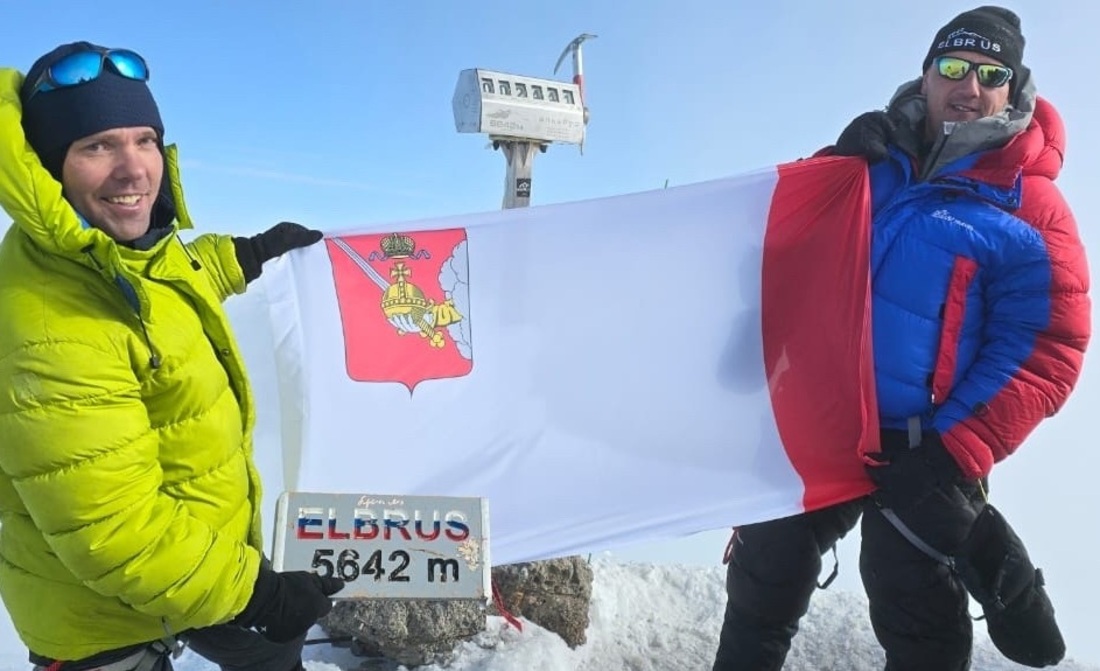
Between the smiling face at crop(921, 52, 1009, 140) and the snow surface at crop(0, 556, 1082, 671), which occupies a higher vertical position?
the smiling face at crop(921, 52, 1009, 140)

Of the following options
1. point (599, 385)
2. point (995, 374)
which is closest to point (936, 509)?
point (995, 374)

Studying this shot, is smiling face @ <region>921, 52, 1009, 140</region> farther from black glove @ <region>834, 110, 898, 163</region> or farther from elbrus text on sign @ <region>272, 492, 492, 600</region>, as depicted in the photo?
elbrus text on sign @ <region>272, 492, 492, 600</region>

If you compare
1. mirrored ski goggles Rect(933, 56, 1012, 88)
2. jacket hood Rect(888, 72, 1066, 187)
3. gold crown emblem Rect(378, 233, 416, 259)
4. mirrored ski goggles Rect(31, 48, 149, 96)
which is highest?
mirrored ski goggles Rect(933, 56, 1012, 88)

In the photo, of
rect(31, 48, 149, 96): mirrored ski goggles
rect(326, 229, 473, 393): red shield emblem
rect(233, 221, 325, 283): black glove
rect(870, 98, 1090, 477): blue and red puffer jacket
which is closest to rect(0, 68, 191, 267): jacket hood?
rect(31, 48, 149, 96): mirrored ski goggles

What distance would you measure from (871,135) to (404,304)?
5.62ft

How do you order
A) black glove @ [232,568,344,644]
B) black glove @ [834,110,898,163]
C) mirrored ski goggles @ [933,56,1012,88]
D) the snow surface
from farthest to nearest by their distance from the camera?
the snow surface, black glove @ [834,110,898,163], mirrored ski goggles @ [933,56,1012,88], black glove @ [232,568,344,644]

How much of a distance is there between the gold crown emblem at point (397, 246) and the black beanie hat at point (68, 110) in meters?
1.33

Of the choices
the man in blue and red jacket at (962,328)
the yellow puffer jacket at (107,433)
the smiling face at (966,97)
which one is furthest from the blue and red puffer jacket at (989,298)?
the yellow puffer jacket at (107,433)

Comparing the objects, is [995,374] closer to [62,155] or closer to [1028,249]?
[1028,249]

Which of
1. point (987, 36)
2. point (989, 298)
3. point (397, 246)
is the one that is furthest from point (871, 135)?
point (397, 246)

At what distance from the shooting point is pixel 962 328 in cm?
266

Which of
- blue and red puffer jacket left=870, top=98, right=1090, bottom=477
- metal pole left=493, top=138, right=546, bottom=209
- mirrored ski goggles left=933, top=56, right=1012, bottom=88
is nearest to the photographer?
blue and red puffer jacket left=870, top=98, right=1090, bottom=477

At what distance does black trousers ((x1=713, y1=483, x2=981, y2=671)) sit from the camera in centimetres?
273

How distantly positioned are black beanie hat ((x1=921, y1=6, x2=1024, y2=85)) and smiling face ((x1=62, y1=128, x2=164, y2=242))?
7.78ft
